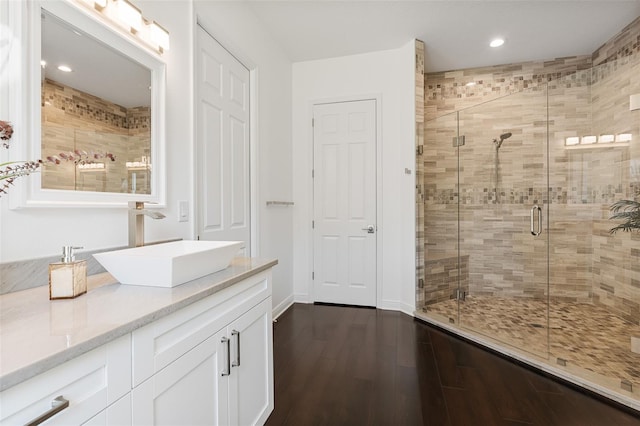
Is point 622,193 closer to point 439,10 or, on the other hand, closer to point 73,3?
point 439,10

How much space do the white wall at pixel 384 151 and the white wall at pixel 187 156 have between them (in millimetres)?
158

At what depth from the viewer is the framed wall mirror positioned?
1.09 metres

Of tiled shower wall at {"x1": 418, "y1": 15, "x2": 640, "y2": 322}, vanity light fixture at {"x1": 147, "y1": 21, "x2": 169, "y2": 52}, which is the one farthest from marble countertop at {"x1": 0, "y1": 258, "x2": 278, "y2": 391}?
tiled shower wall at {"x1": 418, "y1": 15, "x2": 640, "y2": 322}

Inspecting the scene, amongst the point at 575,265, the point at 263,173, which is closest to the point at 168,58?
the point at 263,173

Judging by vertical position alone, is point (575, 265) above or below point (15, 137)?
below

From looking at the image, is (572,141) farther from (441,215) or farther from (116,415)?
(116,415)

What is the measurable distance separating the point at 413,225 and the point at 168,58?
2.55m

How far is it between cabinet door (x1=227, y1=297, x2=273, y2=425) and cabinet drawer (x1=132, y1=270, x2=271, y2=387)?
0.08m

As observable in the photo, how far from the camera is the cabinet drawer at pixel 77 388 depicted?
519 mm

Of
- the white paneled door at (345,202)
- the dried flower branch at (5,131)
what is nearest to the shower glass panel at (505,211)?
the white paneled door at (345,202)

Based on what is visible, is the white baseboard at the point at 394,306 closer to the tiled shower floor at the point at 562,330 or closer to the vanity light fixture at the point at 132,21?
the tiled shower floor at the point at 562,330

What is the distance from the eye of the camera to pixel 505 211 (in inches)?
131

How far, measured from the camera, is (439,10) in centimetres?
274

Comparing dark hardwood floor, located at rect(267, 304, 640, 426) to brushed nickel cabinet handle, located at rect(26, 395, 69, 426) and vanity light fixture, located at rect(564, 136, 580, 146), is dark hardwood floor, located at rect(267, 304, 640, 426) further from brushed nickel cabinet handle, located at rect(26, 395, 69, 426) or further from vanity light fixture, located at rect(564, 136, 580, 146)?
vanity light fixture, located at rect(564, 136, 580, 146)
